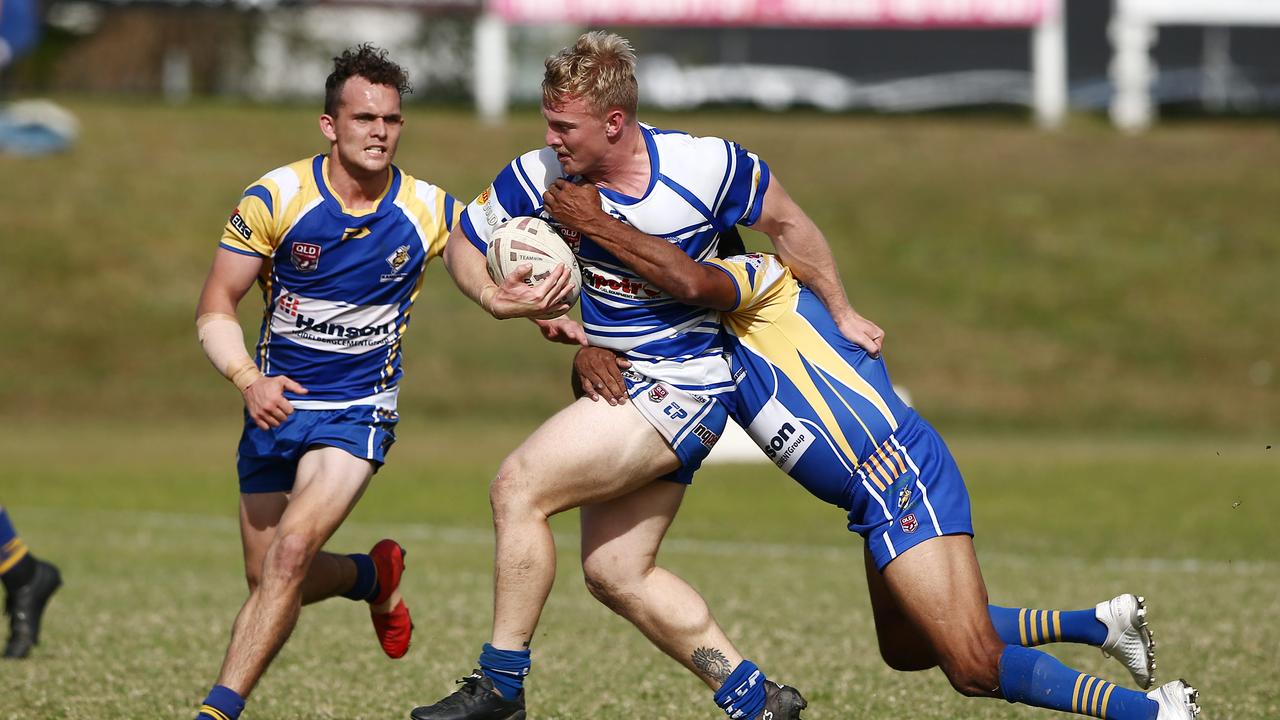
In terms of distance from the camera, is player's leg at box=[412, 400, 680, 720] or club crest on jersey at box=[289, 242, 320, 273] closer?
player's leg at box=[412, 400, 680, 720]

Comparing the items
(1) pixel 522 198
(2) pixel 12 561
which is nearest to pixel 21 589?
(2) pixel 12 561

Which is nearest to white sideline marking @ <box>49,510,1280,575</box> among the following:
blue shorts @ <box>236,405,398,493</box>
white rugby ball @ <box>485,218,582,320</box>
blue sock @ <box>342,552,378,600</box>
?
blue sock @ <box>342,552,378,600</box>

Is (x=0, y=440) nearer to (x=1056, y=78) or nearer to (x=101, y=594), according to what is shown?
(x=101, y=594)

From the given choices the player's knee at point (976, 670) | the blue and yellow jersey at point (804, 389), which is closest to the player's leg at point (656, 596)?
the blue and yellow jersey at point (804, 389)

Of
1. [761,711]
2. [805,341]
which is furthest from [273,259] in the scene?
[761,711]

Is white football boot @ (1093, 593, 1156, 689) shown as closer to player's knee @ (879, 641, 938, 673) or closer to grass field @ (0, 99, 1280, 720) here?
player's knee @ (879, 641, 938, 673)

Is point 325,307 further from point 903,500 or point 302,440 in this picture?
point 903,500

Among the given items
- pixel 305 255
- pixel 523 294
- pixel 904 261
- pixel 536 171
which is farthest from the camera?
pixel 904 261

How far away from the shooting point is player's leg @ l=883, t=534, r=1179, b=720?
5367 mm

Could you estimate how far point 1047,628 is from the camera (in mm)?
5832

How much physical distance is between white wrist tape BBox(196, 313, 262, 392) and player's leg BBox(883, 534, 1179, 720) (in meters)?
2.48

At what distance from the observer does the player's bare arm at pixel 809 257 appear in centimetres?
586

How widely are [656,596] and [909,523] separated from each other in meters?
0.96

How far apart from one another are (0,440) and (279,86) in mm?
21618
